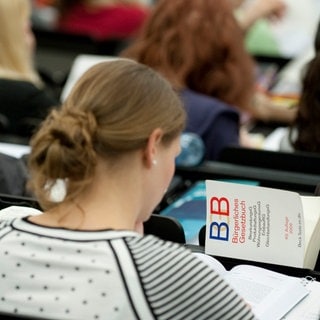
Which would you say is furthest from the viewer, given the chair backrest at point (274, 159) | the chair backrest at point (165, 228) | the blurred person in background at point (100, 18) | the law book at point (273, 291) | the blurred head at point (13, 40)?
the blurred person in background at point (100, 18)

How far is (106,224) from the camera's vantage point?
1.52 metres

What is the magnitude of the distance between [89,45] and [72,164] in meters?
3.18

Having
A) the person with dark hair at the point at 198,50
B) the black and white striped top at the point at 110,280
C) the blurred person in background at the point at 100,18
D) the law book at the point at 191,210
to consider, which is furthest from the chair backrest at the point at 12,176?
the blurred person in background at the point at 100,18

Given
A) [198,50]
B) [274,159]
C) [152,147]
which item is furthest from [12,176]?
[198,50]

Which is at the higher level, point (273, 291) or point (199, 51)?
point (199, 51)

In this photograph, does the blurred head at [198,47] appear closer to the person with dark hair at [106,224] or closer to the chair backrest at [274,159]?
the chair backrest at [274,159]

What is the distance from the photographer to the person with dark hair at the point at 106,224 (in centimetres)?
146

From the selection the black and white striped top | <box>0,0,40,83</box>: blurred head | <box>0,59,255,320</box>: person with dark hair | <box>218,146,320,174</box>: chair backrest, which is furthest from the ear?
<box>0,0,40,83</box>: blurred head

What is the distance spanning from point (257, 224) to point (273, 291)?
14 centimetres

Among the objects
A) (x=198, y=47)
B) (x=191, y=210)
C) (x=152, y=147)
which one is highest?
(x=152, y=147)

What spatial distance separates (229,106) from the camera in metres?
3.11

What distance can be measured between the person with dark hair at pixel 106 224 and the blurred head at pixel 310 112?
1157mm

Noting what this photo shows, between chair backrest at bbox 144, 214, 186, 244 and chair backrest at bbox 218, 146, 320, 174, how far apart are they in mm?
752

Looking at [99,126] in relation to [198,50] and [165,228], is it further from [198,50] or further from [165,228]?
[198,50]
